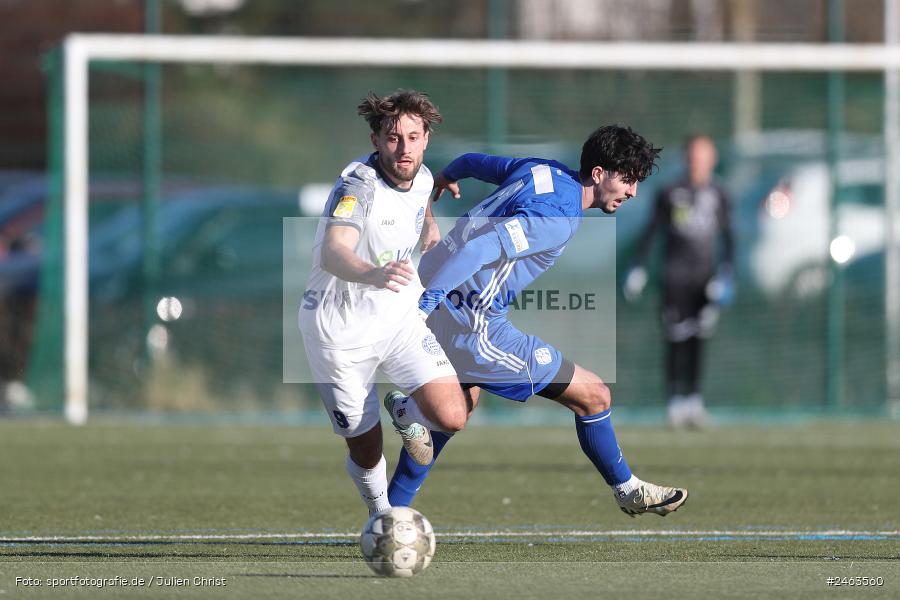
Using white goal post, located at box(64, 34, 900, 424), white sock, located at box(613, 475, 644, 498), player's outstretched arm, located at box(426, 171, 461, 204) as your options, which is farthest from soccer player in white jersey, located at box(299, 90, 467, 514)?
white goal post, located at box(64, 34, 900, 424)

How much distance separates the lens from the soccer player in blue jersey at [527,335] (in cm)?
719

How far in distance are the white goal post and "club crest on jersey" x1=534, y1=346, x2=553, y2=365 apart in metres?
7.56

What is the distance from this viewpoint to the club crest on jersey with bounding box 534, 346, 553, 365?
287 inches

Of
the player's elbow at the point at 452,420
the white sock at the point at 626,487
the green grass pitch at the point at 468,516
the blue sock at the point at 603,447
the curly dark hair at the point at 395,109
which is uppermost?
the curly dark hair at the point at 395,109

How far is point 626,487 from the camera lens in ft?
24.0

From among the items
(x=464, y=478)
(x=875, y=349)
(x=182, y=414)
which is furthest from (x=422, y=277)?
(x=875, y=349)

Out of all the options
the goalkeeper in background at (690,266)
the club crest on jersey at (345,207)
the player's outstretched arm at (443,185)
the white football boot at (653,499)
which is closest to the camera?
the club crest on jersey at (345,207)

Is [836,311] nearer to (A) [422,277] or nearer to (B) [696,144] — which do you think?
(B) [696,144]

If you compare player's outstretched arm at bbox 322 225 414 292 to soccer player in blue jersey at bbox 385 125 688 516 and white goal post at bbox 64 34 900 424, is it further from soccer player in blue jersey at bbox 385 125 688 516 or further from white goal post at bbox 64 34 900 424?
white goal post at bbox 64 34 900 424

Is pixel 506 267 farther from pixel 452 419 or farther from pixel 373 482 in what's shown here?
pixel 373 482

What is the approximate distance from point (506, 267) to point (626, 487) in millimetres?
1064

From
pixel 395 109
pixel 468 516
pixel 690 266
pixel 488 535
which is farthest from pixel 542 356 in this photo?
pixel 690 266

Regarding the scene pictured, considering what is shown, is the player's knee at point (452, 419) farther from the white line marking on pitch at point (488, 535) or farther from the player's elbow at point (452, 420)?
the white line marking on pitch at point (488, 535)

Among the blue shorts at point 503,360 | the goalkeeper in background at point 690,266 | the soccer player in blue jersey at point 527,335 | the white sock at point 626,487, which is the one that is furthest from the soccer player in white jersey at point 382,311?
the goalkeeper in background at point 690,266
